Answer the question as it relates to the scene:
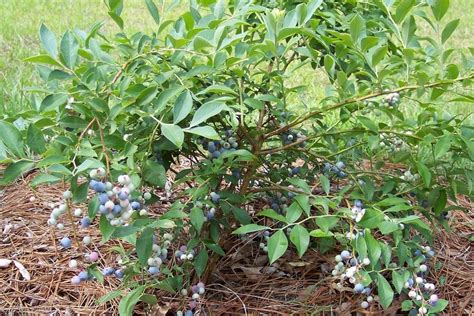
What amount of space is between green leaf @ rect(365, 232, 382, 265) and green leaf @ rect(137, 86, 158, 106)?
1.94ft

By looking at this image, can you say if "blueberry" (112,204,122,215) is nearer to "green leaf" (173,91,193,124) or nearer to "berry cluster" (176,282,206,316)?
"green leaf" (173,91,193,124)

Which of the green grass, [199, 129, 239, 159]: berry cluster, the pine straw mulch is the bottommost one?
the green grass

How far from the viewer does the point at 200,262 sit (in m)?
1.75

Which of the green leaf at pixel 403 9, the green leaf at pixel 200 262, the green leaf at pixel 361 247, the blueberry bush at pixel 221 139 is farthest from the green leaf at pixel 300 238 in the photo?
the green leaf at pixel 403 9

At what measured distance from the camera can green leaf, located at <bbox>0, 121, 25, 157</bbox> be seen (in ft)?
4.59

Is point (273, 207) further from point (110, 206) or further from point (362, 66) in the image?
point (110, 206)

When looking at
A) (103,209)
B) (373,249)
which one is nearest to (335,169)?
(373,249)

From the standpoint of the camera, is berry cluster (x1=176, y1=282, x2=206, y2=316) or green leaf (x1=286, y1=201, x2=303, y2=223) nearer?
green leaf (x1=286, y1=201, x2=303, y2=223)

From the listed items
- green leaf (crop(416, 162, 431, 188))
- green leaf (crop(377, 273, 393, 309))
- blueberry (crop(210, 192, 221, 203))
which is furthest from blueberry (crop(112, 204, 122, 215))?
green leaf (crop(416, 162, 431, 188))

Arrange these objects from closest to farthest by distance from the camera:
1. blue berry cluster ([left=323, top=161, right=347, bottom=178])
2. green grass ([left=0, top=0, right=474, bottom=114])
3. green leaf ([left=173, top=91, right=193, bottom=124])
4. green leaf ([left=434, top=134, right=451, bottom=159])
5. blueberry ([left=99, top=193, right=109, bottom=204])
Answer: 1. blueberry ([left=99, top=193, right=109, bottom=204])
2. green leaf ([left=173, top=91, right=193, bottom=124])
3. green leaf ([left=434, top=134, right=451, bottom=159])
4. blue berry cluster ([left=323, top=161, right=347, bottom=178])
5. green grass ([left=0, top=0, right=474, bottom=114])

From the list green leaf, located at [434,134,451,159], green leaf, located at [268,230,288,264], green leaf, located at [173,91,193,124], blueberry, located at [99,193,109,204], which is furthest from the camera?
green leaf, located at [434,134,451,159]

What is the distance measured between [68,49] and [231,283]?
0.87 m

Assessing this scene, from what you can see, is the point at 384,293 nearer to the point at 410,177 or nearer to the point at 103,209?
the point at 410,177

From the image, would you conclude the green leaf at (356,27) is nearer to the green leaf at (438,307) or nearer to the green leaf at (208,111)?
the green leaf at (208,111)
